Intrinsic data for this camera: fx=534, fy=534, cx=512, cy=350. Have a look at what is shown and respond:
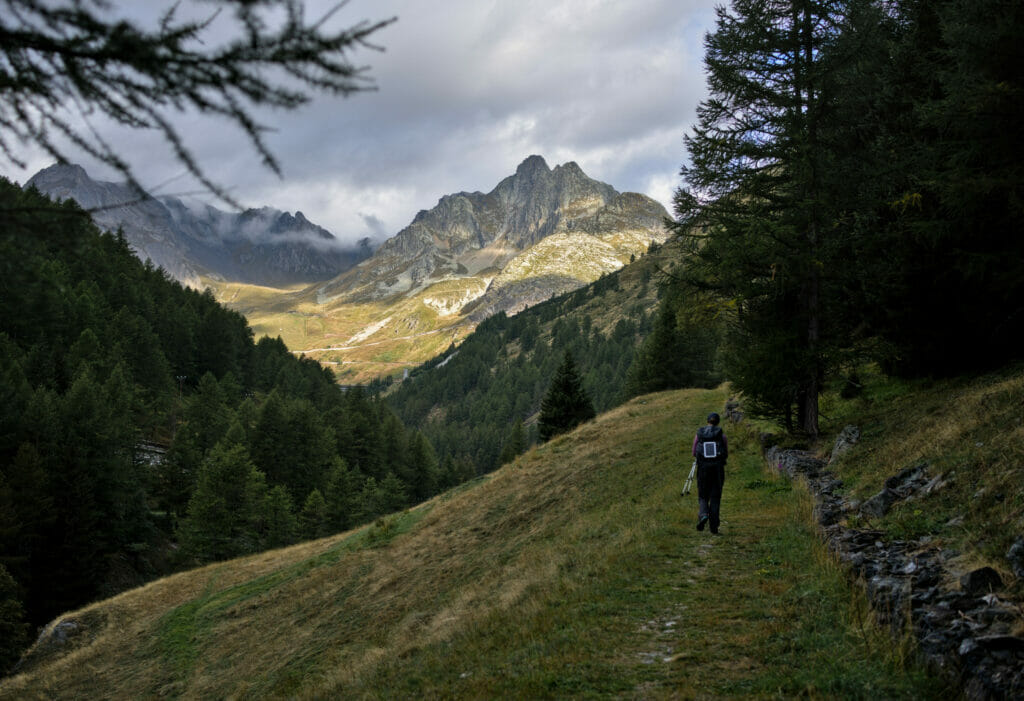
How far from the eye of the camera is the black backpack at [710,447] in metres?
11.2

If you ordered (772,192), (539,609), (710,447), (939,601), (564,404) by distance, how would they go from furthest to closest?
(564,404), (772,192), (710,447), (539,609), (939,601)

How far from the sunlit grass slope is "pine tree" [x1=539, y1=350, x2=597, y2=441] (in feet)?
56.9

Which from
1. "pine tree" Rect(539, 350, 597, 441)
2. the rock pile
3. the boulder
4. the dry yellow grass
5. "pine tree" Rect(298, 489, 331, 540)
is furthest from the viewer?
"pine tree" Rect(298, 489, 331, 540)

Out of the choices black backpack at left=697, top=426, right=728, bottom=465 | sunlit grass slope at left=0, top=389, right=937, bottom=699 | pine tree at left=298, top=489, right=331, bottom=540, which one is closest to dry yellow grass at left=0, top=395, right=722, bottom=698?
sunlit grass slope at left=0, top=389, right=937, bottom=699

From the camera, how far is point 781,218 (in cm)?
1568

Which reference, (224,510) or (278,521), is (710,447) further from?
(278,521)

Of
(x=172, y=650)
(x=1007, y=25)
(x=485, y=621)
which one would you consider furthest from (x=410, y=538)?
(x=1007, y=25)

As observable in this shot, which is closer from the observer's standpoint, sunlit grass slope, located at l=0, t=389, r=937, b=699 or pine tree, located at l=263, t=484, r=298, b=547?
sunlit grass slope, located at l=0, t=389, r=937, b=699

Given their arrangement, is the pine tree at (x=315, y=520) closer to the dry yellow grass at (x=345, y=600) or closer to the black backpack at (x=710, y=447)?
the dry yellow grass at (x=345, y=600)

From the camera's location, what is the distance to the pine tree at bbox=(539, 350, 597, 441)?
45312mm

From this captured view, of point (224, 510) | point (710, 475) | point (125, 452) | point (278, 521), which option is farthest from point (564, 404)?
point (125, 452)

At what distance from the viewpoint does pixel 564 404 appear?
45.5 meters

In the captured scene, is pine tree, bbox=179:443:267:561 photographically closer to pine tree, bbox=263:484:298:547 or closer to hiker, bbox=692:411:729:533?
pine tree, bbox=263:484:298:547

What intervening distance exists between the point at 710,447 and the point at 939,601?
5.79 m
